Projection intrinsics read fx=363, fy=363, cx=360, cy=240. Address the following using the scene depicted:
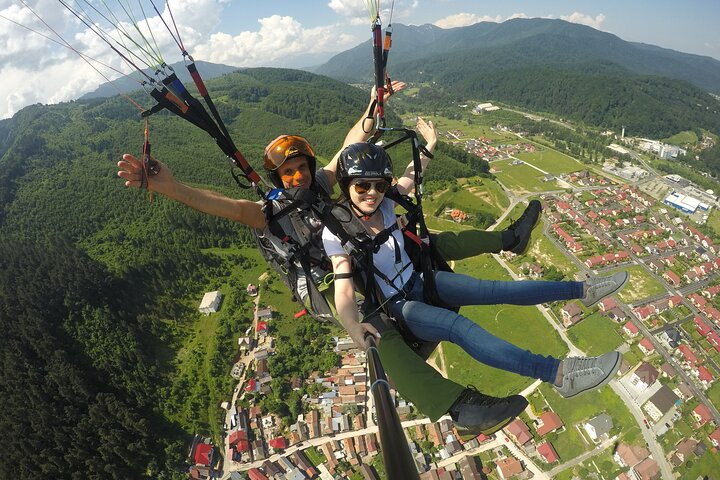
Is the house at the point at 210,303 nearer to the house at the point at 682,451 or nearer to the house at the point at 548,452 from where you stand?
the house at the point at 548,452

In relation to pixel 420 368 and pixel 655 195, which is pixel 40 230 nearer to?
pixel 420 368

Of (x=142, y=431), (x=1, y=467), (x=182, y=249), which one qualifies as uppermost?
(x=182, y=249)

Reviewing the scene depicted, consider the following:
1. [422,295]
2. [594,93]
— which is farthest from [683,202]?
[594,93]

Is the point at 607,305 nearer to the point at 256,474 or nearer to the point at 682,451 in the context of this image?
the point at 682,451

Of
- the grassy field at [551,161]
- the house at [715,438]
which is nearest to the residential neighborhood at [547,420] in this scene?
the house at [715,438]

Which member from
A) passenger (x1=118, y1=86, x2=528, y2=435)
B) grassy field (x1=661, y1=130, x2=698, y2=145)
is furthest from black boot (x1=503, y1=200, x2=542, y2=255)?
grassy field (x1=661, y1=130, x2=698, y2=145)

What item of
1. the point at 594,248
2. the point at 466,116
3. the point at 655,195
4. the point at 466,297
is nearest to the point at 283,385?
the point at 466,297
